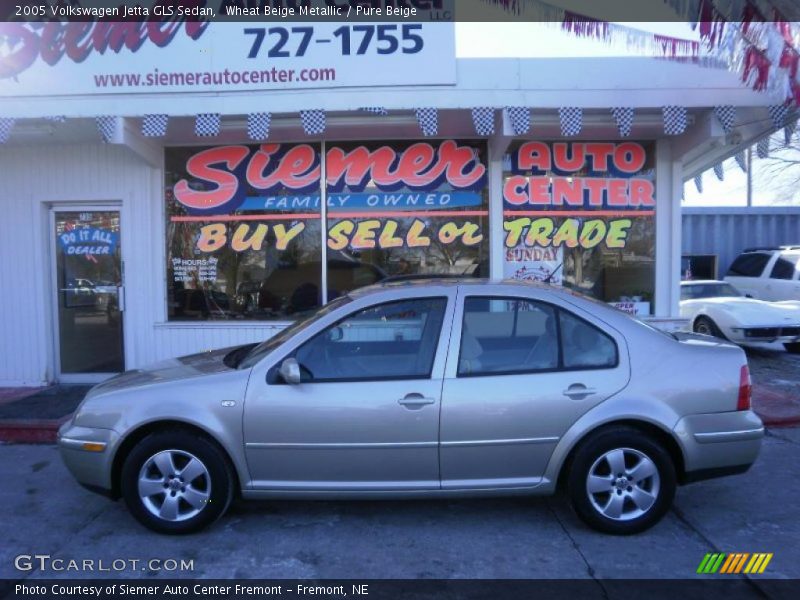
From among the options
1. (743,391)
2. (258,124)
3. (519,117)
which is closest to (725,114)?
(519,117)

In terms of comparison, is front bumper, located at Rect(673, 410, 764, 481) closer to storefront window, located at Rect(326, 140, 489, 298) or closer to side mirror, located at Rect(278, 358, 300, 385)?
side mirror, located at Rect(278, 358, 300, 385)

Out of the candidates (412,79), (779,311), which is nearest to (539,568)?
(412,79)

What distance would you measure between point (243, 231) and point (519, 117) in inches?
143

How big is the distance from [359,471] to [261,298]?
468 cm

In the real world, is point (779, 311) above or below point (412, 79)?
below

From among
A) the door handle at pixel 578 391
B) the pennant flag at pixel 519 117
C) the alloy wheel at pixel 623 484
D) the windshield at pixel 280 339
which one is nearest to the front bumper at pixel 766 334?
the pennant flag at pixel 519 117

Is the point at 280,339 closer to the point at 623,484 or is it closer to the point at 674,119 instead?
the point at 623,484

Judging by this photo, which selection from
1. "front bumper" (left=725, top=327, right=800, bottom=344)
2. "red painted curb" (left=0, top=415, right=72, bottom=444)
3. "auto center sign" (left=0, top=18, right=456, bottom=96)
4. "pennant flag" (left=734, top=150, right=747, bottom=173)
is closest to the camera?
"red painted curb" (left=0, top=415, right=72, bottom=444)

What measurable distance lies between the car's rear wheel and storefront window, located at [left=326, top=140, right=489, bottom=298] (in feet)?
15.1

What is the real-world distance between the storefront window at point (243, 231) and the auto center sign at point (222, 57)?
106 centimetres

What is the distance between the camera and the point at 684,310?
11.0 meters

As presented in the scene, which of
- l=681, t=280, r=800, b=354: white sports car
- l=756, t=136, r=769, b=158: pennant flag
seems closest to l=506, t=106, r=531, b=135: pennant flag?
l=756, t=136, r=769, b=158: pennant flag

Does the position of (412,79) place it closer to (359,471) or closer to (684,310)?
(359,471)

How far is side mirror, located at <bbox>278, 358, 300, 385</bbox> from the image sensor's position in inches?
151
